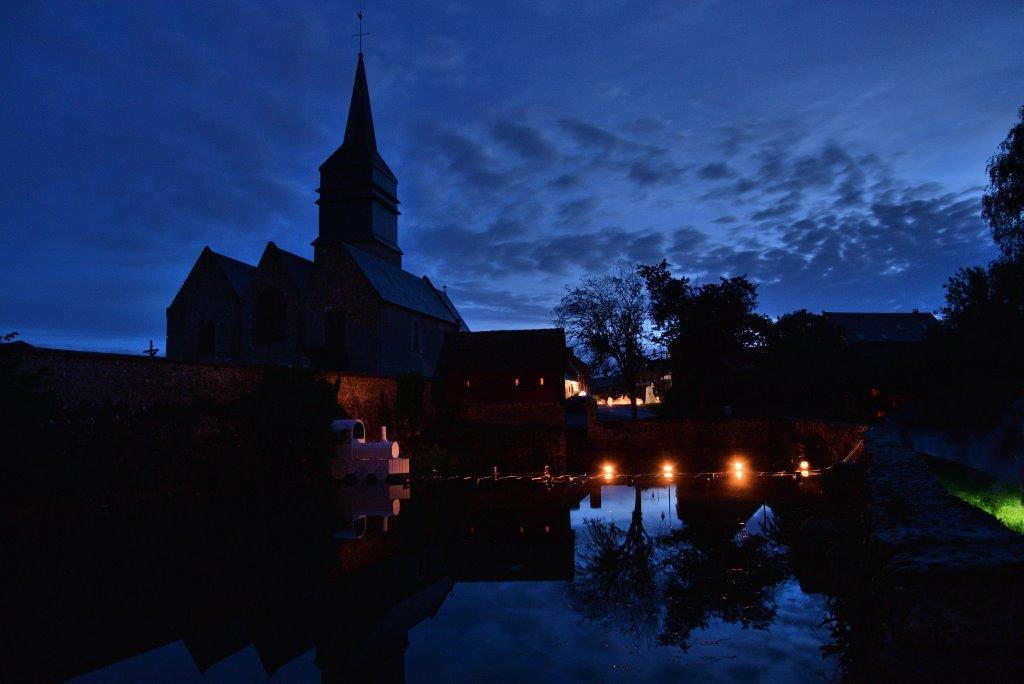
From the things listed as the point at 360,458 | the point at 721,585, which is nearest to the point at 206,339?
the point at 360,458

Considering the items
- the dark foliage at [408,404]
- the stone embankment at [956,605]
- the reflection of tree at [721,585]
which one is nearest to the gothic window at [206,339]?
the dark foliage at [408,404]

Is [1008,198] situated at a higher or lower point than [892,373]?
higher

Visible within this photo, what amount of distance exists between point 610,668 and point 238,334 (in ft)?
122

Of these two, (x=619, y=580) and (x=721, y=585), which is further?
(x=619, y=580)

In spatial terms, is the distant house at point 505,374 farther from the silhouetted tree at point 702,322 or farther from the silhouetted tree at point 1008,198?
the silhouetted tree at point 1008,198

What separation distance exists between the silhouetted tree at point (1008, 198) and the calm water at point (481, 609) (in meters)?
15.3

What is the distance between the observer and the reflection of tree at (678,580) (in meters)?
7.33

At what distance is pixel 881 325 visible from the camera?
57094mm

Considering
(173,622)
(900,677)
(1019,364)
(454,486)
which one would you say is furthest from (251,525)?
(1019,364)

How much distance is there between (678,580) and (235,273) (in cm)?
3852

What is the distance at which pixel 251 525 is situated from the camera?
45.1 ft

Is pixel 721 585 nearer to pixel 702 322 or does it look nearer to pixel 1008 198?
pixel 1008 198

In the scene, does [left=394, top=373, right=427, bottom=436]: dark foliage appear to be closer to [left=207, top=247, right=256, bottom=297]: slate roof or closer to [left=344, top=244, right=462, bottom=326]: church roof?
[left=344, top=244, right=462, bottom=326]: church roof

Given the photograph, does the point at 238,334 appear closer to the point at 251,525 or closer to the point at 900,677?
the point at 251,525
